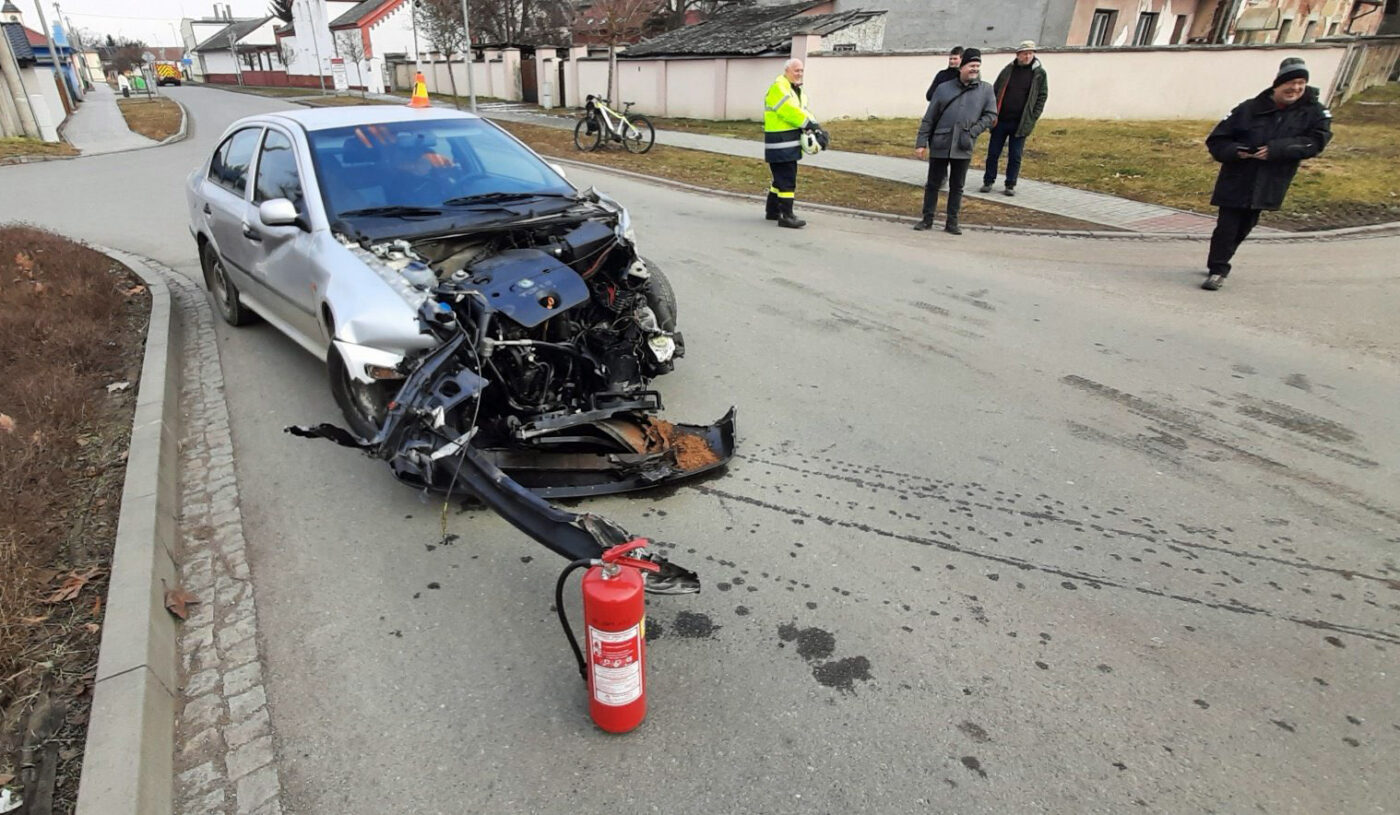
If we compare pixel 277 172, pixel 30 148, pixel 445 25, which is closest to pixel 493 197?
pixel 277 172

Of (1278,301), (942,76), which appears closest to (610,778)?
(1278,301)

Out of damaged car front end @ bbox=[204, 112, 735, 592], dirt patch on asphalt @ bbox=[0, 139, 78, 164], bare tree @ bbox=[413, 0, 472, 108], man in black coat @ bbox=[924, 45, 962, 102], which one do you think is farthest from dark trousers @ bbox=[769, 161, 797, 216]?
bare tree @ bbox=[413, 0, 472, 108]

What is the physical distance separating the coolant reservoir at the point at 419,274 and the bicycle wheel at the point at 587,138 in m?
14.1

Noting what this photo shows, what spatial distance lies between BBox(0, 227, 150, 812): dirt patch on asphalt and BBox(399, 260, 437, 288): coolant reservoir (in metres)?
1.70

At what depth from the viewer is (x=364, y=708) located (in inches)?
100

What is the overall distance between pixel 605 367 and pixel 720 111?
2246 cm

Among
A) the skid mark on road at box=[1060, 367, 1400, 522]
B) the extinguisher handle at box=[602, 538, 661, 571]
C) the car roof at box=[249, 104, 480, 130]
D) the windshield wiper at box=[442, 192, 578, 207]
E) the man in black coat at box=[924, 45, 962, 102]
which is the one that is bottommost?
the skid mark on road at box=[1060, 367, 1400, 522]

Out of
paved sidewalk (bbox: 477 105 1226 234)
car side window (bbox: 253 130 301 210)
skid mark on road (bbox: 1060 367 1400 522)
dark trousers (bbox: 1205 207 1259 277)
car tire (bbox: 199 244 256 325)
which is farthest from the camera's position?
paved sidewalk (bbox: 477 105 1226 234)

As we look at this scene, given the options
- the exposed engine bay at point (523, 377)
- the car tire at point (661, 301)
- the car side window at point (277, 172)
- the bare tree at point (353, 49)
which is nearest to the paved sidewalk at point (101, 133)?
the bare tree at point (353, 49)

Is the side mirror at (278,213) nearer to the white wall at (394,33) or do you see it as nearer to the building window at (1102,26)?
the building window at (1102,26)

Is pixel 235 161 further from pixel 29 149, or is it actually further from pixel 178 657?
pixel 29 149

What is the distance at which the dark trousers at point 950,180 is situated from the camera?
9.09m

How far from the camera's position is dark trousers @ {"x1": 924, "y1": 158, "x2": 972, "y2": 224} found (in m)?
9.09

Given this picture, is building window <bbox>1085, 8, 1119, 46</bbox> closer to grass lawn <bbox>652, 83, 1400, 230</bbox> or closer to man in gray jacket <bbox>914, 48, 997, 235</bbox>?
grass lawn <bbox>652, 83, 1400, 230</bbox>
